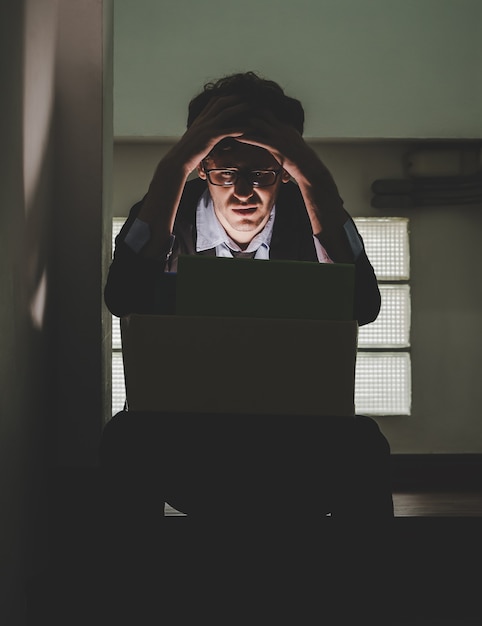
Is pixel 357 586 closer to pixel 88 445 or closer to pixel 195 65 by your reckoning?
pixel 88 445

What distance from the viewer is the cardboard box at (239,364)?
1.12 m

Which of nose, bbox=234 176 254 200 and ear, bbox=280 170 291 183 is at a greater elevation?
ear, bbox=280 170 291 183

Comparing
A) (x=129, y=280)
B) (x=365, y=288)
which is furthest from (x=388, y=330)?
(x=129, y=280)

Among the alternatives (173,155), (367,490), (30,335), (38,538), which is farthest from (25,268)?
(367,490)

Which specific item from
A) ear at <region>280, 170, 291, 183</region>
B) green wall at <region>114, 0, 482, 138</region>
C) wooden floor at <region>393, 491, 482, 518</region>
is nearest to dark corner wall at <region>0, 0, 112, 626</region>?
ear at <region>280, 170, 291, 183</region>

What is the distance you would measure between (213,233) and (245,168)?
191mm

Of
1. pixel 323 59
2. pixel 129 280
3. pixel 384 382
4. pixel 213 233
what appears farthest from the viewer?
pixel 384 382

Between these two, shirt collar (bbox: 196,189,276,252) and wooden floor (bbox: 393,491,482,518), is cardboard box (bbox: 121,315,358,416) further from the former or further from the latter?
shirt collar (bbox: 196,189,276,252)

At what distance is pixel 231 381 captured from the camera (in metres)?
1.13

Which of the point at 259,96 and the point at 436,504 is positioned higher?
→ the point at 259,96

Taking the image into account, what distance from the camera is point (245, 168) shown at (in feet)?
5.00

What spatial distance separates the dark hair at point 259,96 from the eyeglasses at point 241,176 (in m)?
0.12

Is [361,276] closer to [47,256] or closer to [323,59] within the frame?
[47,256]

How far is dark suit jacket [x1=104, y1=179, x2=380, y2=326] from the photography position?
132 cm
